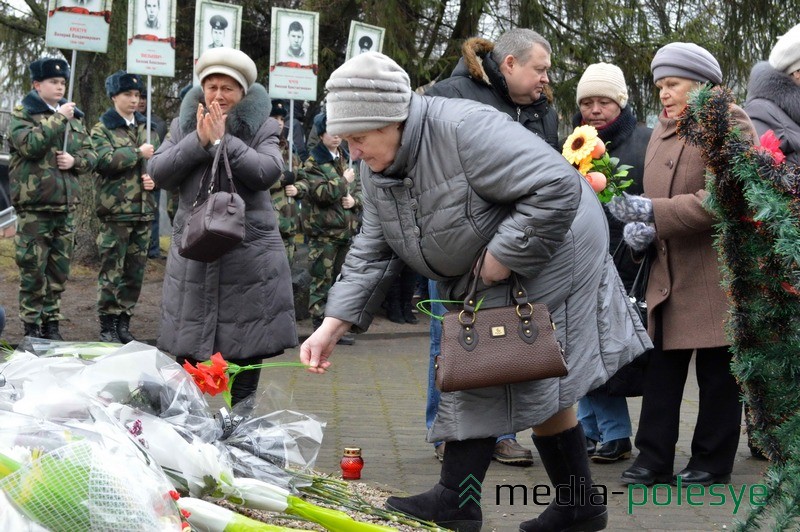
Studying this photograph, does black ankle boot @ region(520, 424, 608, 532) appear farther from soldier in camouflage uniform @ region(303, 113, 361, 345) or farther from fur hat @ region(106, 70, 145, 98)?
soldier in camouflage uniform @ region(303, 113, 361, 345)

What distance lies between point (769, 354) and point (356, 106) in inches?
58.9

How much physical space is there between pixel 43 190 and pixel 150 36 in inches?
70.2

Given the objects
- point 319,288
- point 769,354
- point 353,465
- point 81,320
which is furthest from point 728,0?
point 769,354

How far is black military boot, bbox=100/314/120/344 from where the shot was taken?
9.49m

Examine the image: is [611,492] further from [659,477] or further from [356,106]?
[356,106]

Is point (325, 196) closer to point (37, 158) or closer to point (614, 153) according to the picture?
point (37, 158)

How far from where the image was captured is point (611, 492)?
205 inches

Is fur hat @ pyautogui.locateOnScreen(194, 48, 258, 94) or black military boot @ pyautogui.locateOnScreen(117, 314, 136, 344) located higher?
fur hat @ pyautogui.locateOnScreen(194, 48, 258, 94)

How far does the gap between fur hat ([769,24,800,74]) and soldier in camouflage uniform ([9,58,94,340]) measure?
560 centimetres

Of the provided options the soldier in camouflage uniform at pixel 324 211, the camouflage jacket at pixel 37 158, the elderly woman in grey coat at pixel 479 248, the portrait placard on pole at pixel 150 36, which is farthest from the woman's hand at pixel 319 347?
the soldier in camouflage uniform at pixel 324 211

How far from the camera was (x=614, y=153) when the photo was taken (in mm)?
5887

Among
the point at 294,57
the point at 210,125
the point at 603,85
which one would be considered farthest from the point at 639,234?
the point at 294,57

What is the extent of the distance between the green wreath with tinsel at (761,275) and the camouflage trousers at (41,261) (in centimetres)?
681

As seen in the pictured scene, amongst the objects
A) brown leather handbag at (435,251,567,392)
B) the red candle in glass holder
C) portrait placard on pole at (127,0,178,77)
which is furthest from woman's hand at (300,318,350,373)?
portrait placard on pole at (127,0,178,77)
